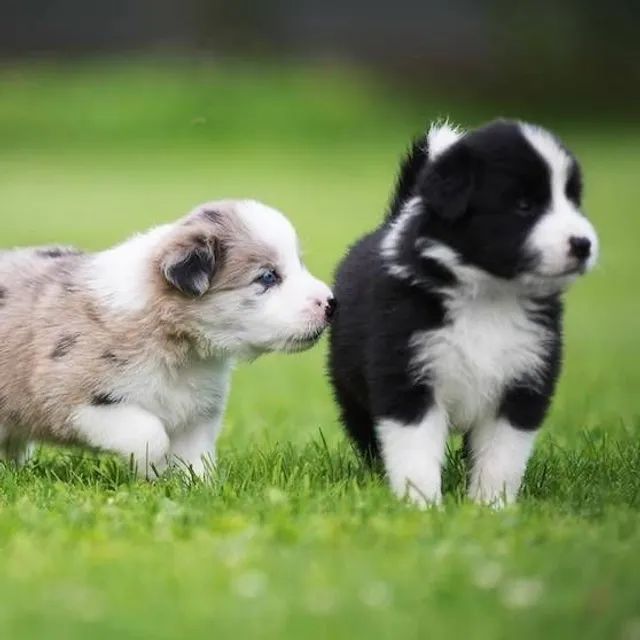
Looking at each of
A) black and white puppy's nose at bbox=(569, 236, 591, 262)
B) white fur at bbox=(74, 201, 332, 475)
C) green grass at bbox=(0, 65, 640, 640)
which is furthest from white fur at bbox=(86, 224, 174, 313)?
black and white puppy's nose at bbox=(569, 236, 591, 262)

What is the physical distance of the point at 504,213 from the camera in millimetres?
5117

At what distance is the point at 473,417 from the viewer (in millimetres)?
5375

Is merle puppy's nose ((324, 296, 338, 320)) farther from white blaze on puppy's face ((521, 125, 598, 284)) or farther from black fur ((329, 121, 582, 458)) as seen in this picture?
white blaze on puppy's face ((521, 125, 598, 284))

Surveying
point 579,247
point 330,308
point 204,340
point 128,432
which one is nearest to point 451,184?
point 579,247

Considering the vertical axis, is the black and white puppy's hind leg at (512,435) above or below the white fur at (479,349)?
below

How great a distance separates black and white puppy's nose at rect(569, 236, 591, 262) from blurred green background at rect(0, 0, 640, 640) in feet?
2.83

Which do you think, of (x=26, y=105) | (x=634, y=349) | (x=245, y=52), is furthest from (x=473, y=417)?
(x=245, y=52)

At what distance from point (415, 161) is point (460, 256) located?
2.88 ft

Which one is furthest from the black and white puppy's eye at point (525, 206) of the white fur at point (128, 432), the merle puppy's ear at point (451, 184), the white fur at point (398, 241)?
the white fur at point (128, 432)

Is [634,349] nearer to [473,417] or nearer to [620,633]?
[473,417]

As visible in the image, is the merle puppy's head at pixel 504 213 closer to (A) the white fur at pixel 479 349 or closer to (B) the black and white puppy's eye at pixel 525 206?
(B) the black and white puppy's eye at pixel 525 206

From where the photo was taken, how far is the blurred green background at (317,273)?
3.97m

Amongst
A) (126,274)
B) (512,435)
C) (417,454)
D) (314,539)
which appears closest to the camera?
(314,539)

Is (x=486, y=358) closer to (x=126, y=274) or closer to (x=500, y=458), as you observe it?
(x=500, y=458)
